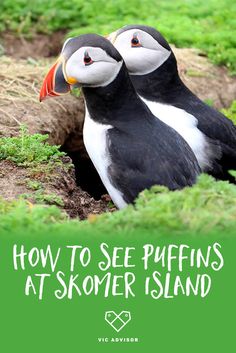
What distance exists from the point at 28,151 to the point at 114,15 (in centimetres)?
476

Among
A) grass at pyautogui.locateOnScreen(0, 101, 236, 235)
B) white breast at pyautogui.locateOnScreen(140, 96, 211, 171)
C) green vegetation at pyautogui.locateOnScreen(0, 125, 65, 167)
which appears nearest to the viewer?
grass at pyautogui.locateOnScreen(0, 101, 236, 235)

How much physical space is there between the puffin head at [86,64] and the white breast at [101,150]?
0.35 meters

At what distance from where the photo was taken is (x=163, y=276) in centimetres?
575

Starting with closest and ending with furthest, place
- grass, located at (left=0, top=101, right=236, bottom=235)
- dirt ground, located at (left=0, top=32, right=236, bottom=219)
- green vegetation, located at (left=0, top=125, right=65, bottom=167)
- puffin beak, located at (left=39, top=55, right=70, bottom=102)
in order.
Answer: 1. grass, located at (left=0, top=101, right=236, bottom=235)
2. puffin beak, located at (left=39, top=55, right=70, bottom=102)
3. dirt ground, located at (left=0, top=32, right=236, bottom=219)
4. green vegetation, located at (left=0, top=125, right=65, bottom=167)

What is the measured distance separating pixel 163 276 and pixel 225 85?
17.6 feet

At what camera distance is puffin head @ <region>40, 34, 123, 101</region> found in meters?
7.30

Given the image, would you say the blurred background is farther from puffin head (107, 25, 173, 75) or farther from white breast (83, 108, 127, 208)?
puffin head (107, 25, 173, 75)

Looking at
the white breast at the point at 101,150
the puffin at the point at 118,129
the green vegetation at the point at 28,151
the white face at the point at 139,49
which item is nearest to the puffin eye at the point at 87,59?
the puffin at the point at 118,129

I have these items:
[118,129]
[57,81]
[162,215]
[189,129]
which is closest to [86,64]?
[57,81]

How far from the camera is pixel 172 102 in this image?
8.55m

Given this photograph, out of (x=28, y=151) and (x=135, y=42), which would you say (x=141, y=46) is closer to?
(x=135, y=42)

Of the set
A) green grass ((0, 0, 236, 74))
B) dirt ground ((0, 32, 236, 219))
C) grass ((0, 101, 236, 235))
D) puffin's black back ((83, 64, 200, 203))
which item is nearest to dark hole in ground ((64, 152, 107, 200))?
dirt ground ((0, 32, 236, 219))

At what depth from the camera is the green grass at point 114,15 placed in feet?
38.6

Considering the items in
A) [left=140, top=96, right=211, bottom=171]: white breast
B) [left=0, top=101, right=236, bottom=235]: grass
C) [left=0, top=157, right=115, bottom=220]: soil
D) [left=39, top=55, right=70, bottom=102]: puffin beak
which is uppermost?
[left=39, top=55, right=70, bottom=102]: puffin beak
